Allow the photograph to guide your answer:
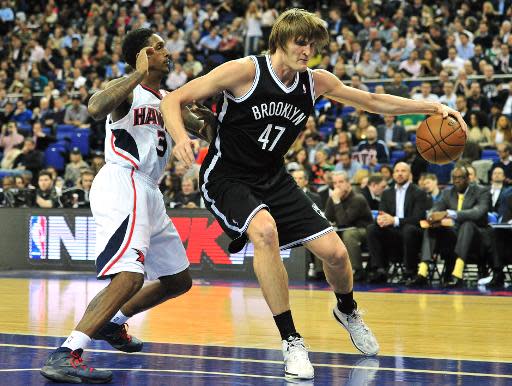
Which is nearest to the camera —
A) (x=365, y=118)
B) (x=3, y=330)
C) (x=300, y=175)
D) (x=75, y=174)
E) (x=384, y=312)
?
(x=3, y=330)

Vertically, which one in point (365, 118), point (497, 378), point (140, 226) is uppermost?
point (365, 118)

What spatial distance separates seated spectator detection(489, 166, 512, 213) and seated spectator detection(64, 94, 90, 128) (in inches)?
350

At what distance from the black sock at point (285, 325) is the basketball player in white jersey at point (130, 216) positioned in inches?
30.4

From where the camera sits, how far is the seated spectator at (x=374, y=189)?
41.2 feet

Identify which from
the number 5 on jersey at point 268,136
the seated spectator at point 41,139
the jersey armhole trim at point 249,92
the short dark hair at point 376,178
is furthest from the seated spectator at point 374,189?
the jersey armhole trim at point 249,92

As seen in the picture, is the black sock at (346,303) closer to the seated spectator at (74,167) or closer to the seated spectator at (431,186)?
the seated spectator at (431,186)

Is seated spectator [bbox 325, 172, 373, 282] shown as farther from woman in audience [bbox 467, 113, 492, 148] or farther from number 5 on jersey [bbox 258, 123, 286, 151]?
number 5 on jersey [bbox 258, 123, 286, 151]

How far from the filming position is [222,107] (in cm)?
539

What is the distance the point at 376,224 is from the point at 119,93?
703cm

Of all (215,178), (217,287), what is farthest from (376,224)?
(215,178)

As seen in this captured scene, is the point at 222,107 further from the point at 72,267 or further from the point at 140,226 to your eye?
the point at 72,267

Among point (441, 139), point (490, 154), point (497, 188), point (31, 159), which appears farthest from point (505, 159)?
point (31, 159)

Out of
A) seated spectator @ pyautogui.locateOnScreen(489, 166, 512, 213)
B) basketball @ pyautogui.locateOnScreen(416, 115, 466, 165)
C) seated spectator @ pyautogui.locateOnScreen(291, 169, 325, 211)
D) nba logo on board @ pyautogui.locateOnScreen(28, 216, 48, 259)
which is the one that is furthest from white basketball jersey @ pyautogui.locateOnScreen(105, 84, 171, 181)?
nba logo on board @ pyautogui.locateOnScreen(28, 216, 48, 259)

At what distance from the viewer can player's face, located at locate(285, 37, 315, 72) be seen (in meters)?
5.16
